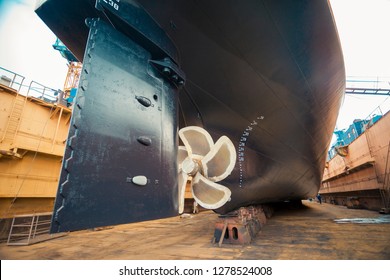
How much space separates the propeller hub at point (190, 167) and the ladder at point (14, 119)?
6.00 meters

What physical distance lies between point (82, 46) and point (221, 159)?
225 centimetres

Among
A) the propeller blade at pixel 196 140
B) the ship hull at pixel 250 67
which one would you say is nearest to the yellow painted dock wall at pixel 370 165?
the ship hull at pixel 250 67

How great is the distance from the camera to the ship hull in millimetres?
1878

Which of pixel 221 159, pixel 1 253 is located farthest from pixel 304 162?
pixel 1 253

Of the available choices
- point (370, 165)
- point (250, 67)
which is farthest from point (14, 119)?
point (370, 165)

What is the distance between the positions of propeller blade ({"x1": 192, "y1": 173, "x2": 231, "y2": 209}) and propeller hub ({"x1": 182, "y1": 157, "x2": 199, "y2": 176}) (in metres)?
0.11

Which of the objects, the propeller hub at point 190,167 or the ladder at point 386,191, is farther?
the ladder at point 386,191

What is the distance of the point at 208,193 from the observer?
2.92 meters

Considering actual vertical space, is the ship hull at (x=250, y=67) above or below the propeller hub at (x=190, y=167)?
above

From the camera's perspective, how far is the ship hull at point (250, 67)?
73.9 inches

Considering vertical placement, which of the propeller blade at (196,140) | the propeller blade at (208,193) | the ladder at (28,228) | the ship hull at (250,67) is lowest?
the ladder at (28,228)

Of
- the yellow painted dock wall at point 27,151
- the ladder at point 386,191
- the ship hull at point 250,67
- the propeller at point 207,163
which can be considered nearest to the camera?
the ship hull at point 250,67

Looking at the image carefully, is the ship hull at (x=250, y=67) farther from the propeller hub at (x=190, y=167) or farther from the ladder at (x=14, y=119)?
the ladder at (x=14, y=119)
